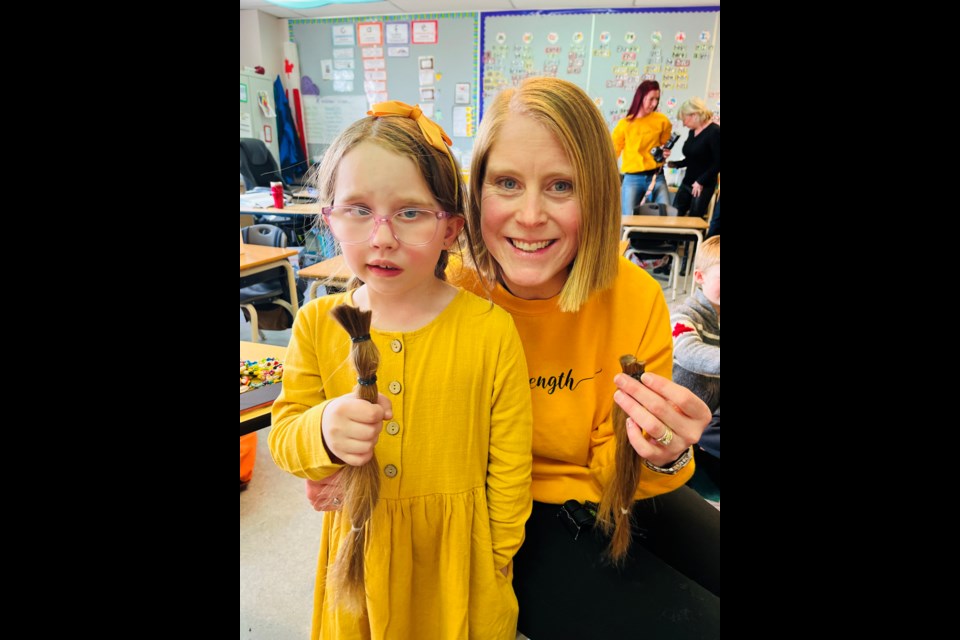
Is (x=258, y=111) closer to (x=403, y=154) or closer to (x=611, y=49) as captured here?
(x=611, y=49)

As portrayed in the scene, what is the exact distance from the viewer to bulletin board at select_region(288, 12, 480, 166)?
2.77 metres

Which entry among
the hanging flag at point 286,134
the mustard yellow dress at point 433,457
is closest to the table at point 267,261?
the hanging flag at point 286,134

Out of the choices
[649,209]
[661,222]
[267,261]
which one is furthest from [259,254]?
[649,209]

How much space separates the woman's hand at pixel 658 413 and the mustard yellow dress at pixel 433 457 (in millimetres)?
143

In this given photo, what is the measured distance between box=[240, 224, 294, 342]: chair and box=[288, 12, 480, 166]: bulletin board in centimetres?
51

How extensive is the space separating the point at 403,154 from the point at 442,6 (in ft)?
13.0

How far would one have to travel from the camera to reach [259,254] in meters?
2.30

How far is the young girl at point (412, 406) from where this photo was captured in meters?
0.57

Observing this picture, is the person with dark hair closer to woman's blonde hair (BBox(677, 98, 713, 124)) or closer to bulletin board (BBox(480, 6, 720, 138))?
woman's blonde hair (BBox(677, 98, 713, 124))
